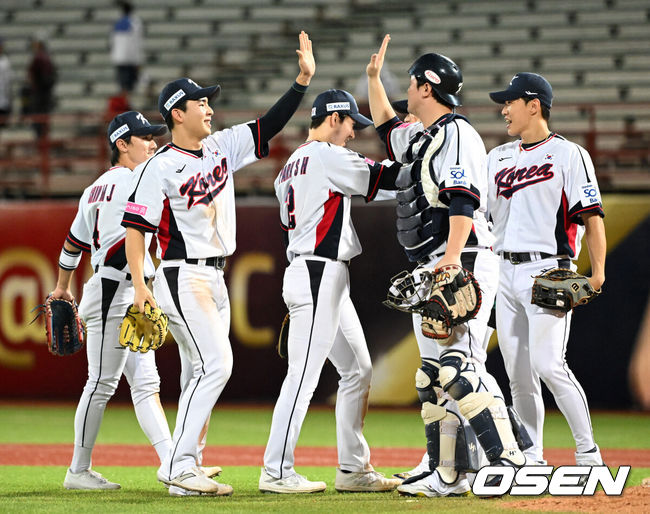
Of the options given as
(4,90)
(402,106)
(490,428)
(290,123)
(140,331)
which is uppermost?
(4,90)

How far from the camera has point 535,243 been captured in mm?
5922

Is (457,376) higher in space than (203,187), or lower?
lower

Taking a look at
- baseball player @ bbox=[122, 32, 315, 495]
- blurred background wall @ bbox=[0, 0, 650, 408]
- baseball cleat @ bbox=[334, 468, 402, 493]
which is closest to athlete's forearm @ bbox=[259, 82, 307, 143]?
baseball player @ bbox=[122, 32, 315, 495]

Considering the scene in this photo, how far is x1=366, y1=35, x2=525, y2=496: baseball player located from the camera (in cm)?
507

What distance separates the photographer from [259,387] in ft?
38.4

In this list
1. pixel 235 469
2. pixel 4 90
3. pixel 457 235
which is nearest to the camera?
pixel 457 235

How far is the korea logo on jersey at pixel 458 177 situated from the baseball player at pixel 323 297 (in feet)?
2.32

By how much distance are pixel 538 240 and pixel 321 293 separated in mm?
1301

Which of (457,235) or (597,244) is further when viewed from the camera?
(597,244)

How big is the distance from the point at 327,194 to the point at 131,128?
1483mm

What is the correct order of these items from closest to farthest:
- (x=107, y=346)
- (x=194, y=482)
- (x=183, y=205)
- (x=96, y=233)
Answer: (x=194, y=482) < (x=183, y=205) < (x=107, y=346) < (x=96, y=233)

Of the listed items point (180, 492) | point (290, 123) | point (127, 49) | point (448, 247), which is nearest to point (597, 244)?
point (448, 247)

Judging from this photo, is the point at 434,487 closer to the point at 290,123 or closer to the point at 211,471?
the point at 211,471

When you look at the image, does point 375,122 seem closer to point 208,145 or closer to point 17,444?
point 208,145
